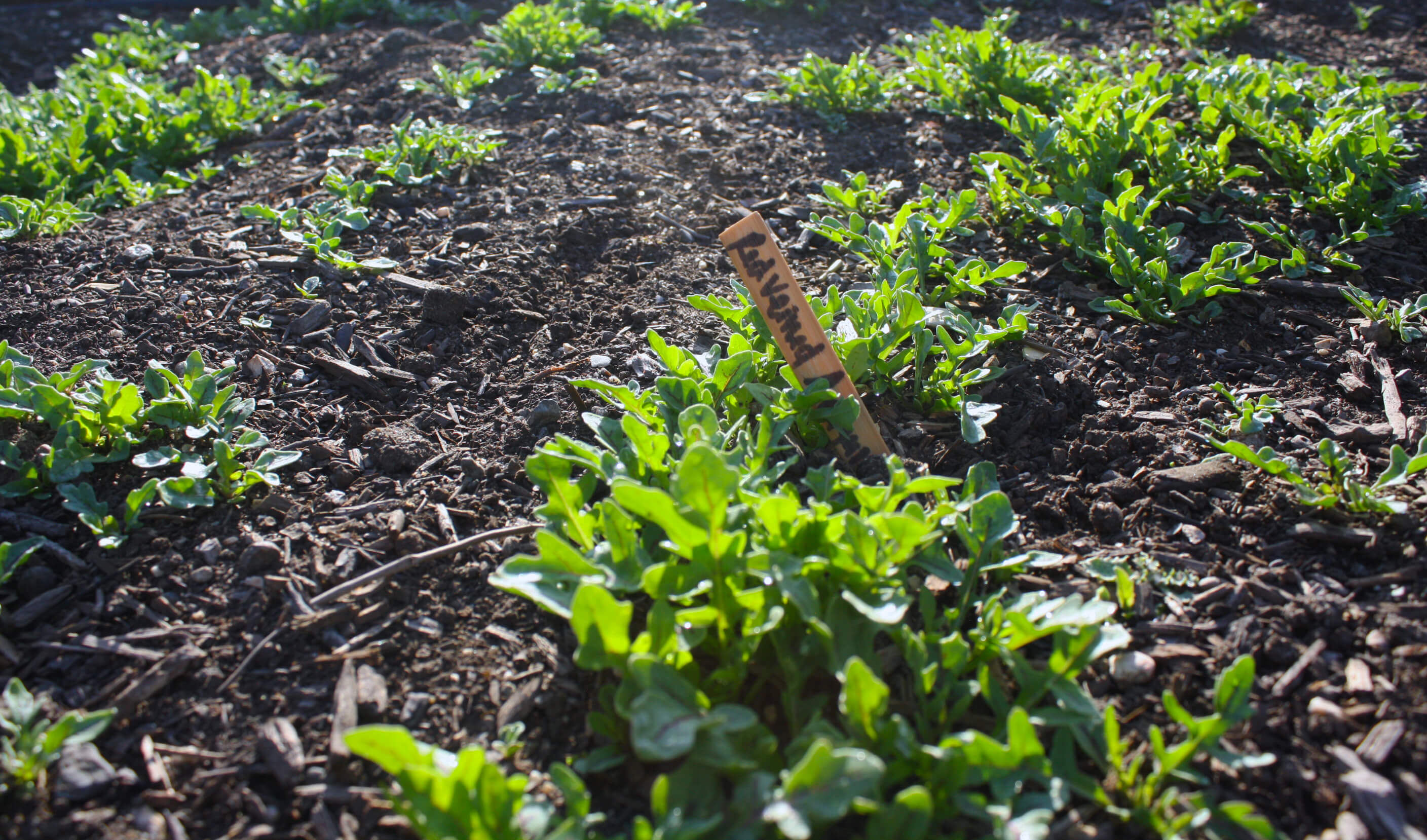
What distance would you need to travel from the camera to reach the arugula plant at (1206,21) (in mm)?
4844

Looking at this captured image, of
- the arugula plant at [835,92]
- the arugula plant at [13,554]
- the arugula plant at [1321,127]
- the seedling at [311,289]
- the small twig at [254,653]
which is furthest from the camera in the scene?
the arugula plant at [835,92]

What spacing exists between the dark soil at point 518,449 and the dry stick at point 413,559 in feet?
0.11

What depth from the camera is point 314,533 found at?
7.04 feet

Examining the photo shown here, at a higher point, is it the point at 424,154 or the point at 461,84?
the point at 461,84

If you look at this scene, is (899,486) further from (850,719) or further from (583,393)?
(583,393)

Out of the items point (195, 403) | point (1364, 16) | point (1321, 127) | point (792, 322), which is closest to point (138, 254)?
point (195, 403)

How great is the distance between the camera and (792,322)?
2127 millimetres

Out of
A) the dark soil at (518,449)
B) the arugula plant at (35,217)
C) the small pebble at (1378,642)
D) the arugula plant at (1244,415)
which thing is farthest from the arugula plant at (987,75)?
the arugula plant at (35,217)

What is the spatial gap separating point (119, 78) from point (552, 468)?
4.27 metres

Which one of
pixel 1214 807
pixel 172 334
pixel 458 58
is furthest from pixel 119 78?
pixel 1214 807

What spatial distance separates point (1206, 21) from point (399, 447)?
16.7 feet

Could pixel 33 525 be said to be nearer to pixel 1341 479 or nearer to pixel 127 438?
pixel 127 438

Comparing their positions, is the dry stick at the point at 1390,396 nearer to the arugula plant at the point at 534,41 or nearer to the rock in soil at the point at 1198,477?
the rock in soil at the point at 1198,477

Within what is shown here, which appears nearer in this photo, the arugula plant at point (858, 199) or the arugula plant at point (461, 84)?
the arugula plant at point (858, 199)
